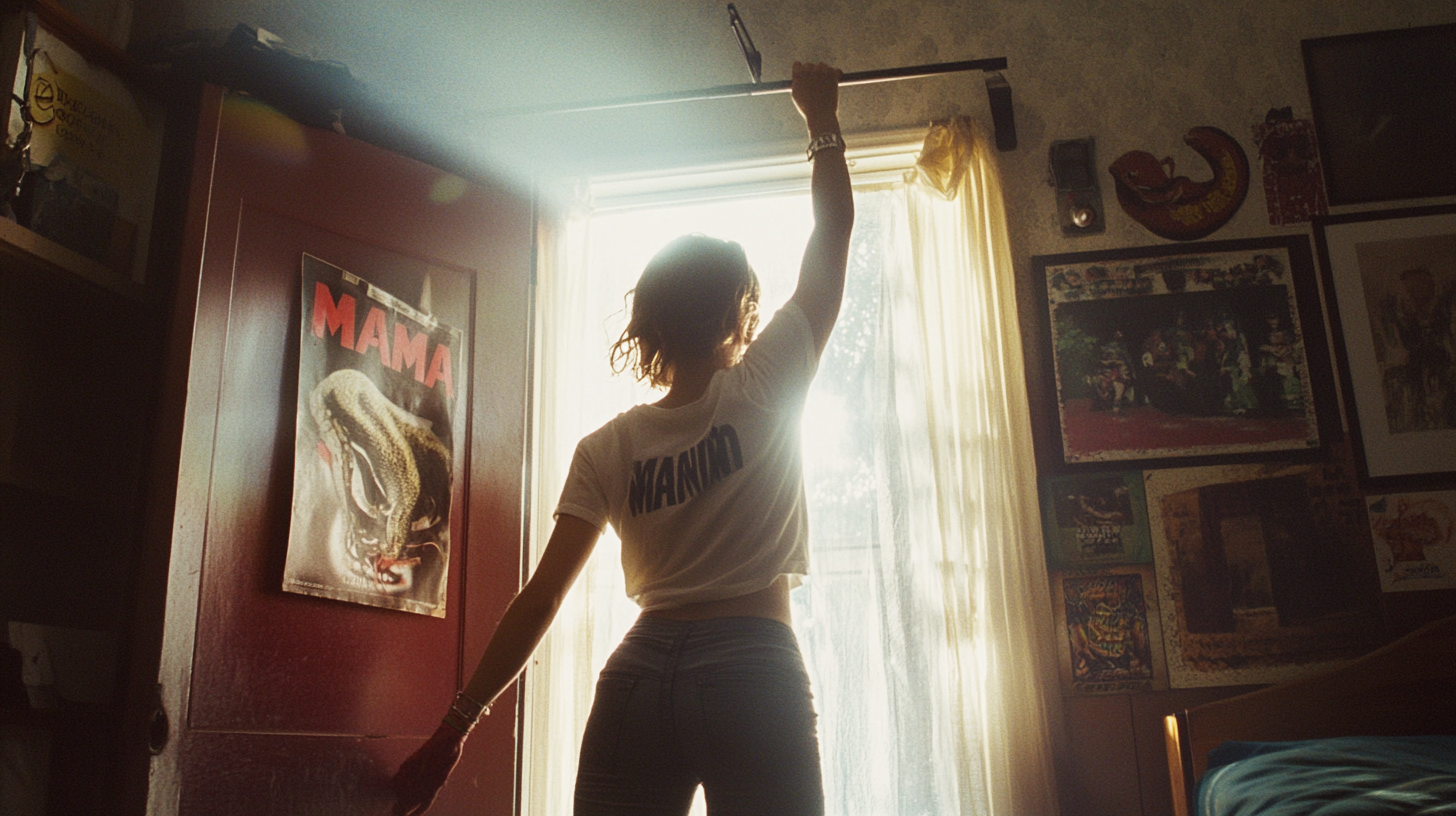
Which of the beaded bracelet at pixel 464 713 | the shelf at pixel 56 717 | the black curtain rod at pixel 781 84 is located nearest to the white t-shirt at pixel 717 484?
the beaded bracelet at pixel 464 713

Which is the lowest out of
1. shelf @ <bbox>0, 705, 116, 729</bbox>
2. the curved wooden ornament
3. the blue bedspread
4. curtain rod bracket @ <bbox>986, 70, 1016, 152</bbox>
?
the blue bedspread

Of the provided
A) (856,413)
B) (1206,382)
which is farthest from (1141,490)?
Answer: (856,413)

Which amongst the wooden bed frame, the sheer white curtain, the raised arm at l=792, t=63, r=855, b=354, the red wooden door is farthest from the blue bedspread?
the red wooden door

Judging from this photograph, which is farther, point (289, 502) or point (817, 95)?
point (289, 502)

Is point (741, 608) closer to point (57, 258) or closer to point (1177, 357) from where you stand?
point (57, 258)

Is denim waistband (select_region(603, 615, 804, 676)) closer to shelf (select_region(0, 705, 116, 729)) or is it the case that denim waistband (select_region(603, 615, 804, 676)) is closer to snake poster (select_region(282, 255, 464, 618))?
snake poster (select_region(282, 255, 464, 618))

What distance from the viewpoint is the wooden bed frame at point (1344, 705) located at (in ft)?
6.58

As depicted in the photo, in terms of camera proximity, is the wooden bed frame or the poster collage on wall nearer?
the wooden bed frame

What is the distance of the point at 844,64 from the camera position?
Result: 2838 mm

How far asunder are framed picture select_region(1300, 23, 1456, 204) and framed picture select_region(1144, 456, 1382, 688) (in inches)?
29.0

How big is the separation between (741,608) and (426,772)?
505 millimetres

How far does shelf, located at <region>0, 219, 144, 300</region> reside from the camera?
1.87 meters

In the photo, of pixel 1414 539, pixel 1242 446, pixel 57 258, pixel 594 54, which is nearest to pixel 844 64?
pixel 594 54

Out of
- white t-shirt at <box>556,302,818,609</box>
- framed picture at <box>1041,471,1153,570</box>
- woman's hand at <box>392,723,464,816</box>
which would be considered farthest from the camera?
framed picture at <box>1041,471,1153,570</box>
